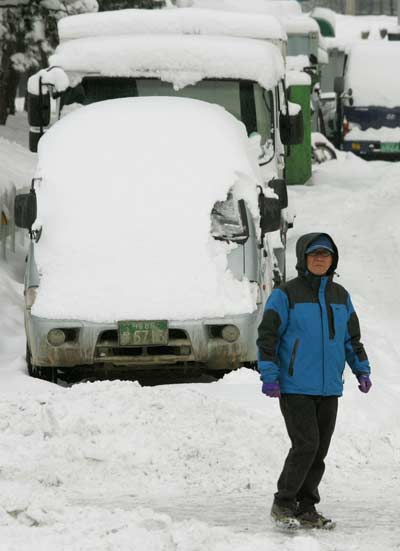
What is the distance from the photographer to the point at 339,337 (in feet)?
21.8

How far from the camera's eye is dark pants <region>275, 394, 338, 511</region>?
6625mm

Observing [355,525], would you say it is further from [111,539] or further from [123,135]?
[123,135]

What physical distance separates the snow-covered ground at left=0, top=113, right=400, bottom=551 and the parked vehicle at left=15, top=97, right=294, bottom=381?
413mm

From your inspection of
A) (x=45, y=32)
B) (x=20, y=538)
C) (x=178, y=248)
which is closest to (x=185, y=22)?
(x=178, y=248)

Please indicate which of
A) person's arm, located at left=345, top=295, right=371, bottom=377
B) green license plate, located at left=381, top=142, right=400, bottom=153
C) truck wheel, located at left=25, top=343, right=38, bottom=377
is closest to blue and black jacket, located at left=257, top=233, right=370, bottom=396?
person's arm, located at left=345, top=295, right=371, bottom=377

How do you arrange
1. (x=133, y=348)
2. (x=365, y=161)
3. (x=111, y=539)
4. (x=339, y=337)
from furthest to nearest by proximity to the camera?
(x=365, y=161) < (x=133, y=348) < (x=339, y=337) < (x=111, y=539)

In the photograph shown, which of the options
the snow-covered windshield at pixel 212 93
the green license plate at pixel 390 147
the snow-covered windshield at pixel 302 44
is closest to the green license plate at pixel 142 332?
the snow-covered windshield at pixel 212 93

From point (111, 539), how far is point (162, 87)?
756 cm

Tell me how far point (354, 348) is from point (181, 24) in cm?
741

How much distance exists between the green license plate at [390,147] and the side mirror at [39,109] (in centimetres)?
1686

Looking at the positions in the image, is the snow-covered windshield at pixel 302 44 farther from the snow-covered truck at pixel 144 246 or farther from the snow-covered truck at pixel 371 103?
the snow-covered truck at pixel 144 246

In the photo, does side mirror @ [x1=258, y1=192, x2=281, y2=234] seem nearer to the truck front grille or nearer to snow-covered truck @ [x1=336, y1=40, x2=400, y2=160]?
the truck front grille

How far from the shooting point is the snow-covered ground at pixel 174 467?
6.09 m

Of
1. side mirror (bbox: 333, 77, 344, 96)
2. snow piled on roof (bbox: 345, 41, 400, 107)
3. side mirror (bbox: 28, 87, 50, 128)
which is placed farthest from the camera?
snow piled on roof (bbox: 345, 41, 400, 107)
